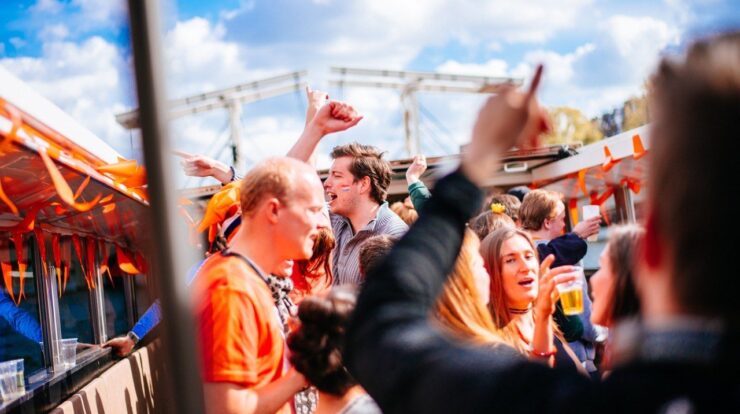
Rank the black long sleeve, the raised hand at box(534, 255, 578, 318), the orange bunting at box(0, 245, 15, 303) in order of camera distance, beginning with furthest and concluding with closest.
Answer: the orange bunting at box(0, 245, 15, 303) < the raised hand at box(534, 255, 578, 318) < the black long sleeve

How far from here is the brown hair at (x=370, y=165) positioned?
3.78 metres

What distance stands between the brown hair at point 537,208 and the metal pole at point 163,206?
3.77m

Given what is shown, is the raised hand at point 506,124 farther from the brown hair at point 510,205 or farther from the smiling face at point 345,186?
the brown hair at point 510,205

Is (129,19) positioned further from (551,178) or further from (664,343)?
(551,178)

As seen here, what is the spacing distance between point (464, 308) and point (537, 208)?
2504 millimetres

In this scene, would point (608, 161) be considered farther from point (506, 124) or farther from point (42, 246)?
point (506, 124)

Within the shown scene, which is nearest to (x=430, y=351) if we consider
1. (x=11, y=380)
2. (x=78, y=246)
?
(x=11, y=380)

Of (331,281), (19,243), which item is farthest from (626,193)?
(19,243)

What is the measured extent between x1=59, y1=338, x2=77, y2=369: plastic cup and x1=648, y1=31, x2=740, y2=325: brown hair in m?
4.38

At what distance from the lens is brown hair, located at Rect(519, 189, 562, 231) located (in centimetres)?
436

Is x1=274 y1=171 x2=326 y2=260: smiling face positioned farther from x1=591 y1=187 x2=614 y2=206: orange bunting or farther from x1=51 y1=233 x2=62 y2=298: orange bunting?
x1=591 y1=187 x2=614 y2=206: orange bunting

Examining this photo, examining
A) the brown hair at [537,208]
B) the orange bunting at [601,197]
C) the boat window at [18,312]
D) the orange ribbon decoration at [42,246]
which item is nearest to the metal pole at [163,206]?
the boat window at [18,312]

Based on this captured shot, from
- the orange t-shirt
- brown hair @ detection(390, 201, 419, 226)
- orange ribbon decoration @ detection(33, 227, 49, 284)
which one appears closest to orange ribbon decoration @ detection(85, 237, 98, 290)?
orange ribbon decoration @ detection(33, 227, 49, 284)

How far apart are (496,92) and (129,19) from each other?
0.50 m
